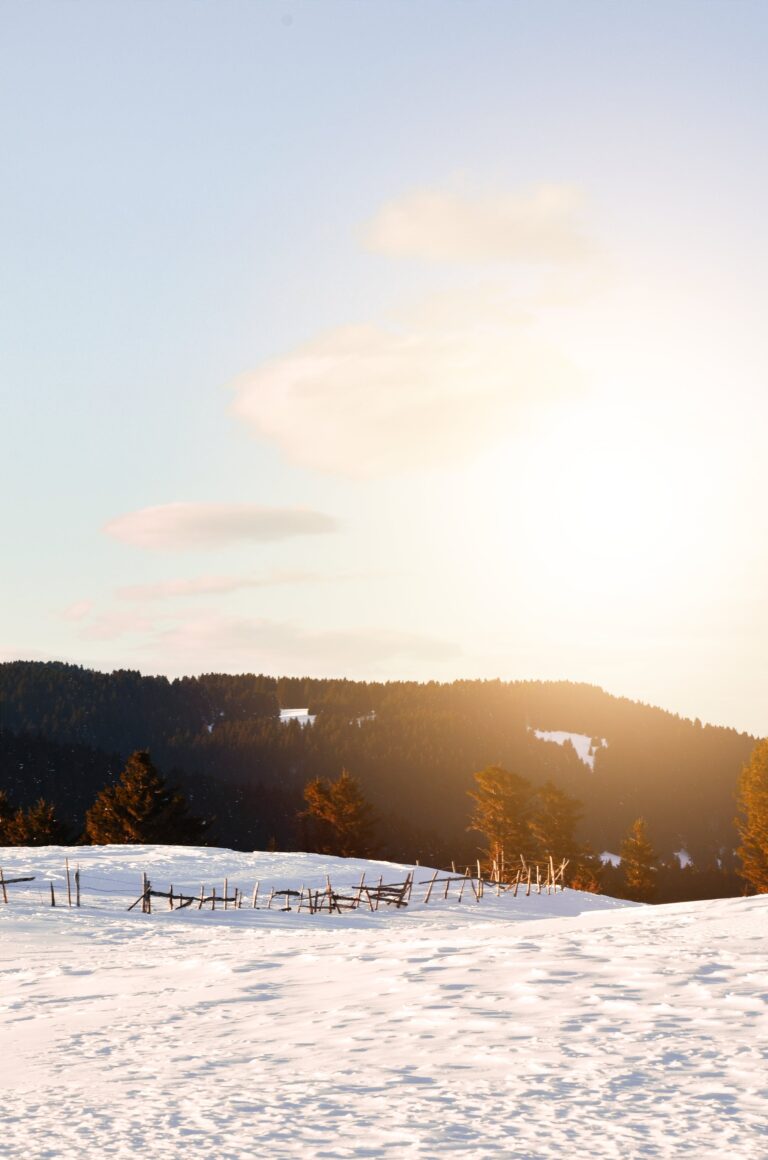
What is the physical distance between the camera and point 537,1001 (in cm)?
1335

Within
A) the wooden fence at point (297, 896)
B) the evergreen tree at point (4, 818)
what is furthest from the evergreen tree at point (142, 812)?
the wooden fence at point (297, 896)

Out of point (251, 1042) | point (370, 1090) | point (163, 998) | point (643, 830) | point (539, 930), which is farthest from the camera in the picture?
point (643, 830)

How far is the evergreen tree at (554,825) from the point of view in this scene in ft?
267

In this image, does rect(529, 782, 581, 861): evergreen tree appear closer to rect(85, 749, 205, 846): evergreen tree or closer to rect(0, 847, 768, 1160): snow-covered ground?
rect(85, 749, 205, 846): evergreen tree

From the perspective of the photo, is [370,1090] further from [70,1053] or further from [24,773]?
[24,773]

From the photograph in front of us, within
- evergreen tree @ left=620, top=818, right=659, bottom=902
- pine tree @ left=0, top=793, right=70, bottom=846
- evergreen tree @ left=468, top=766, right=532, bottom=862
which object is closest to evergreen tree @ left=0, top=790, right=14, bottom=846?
pine tree @ left=0, top=793, right=70, bottom=846

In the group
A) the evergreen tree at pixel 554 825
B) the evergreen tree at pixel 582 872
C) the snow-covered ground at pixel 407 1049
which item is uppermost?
the snow-covered ground at pixel 407 1049

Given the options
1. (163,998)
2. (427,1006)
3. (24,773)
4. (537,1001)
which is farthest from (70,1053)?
(24,773)

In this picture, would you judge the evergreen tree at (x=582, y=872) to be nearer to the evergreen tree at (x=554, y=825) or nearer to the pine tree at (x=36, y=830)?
the evergreen tree at (x=554, y=825)

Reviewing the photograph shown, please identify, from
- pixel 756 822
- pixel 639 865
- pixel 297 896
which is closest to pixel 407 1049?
pixel 297 896

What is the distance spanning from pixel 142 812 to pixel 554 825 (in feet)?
110

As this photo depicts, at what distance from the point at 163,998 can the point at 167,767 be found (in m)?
175

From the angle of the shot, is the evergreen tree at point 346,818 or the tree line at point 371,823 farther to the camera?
the evergreen tree at point 346,818

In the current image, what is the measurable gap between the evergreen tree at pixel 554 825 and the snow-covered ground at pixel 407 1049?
2368 inches
